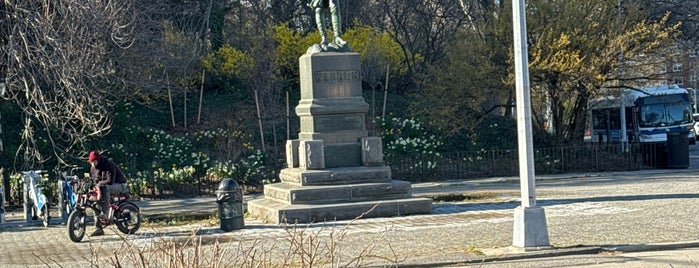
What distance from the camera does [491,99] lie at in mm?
31891

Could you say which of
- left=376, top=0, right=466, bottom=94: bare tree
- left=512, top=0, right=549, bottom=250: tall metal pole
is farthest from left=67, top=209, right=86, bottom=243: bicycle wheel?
left=376, top=0, right=466, bottom=94: bare tree

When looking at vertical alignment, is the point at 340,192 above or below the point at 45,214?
above

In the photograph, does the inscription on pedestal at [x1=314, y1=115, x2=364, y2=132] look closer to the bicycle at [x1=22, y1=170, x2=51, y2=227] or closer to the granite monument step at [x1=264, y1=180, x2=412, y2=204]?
the granite monument step at [x1=264, y1=180, x2=412, y2=204]

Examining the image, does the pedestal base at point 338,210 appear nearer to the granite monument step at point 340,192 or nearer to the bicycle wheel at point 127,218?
the granite monument step at point 340,192

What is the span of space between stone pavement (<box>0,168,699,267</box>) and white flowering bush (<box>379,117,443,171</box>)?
4630 mm

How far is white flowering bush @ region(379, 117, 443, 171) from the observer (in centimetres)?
2812

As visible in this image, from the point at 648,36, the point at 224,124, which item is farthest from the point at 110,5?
the point at 648,36

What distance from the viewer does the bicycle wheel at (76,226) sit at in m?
15.4

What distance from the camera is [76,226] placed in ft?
50.8

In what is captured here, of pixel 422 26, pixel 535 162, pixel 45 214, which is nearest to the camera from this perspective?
pixel 45 214

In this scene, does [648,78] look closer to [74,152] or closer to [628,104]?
[628,104]

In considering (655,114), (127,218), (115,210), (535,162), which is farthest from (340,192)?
(655,114)

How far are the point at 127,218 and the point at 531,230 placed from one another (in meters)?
7.53

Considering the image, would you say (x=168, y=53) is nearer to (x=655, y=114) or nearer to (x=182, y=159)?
(x=182, y=159)
